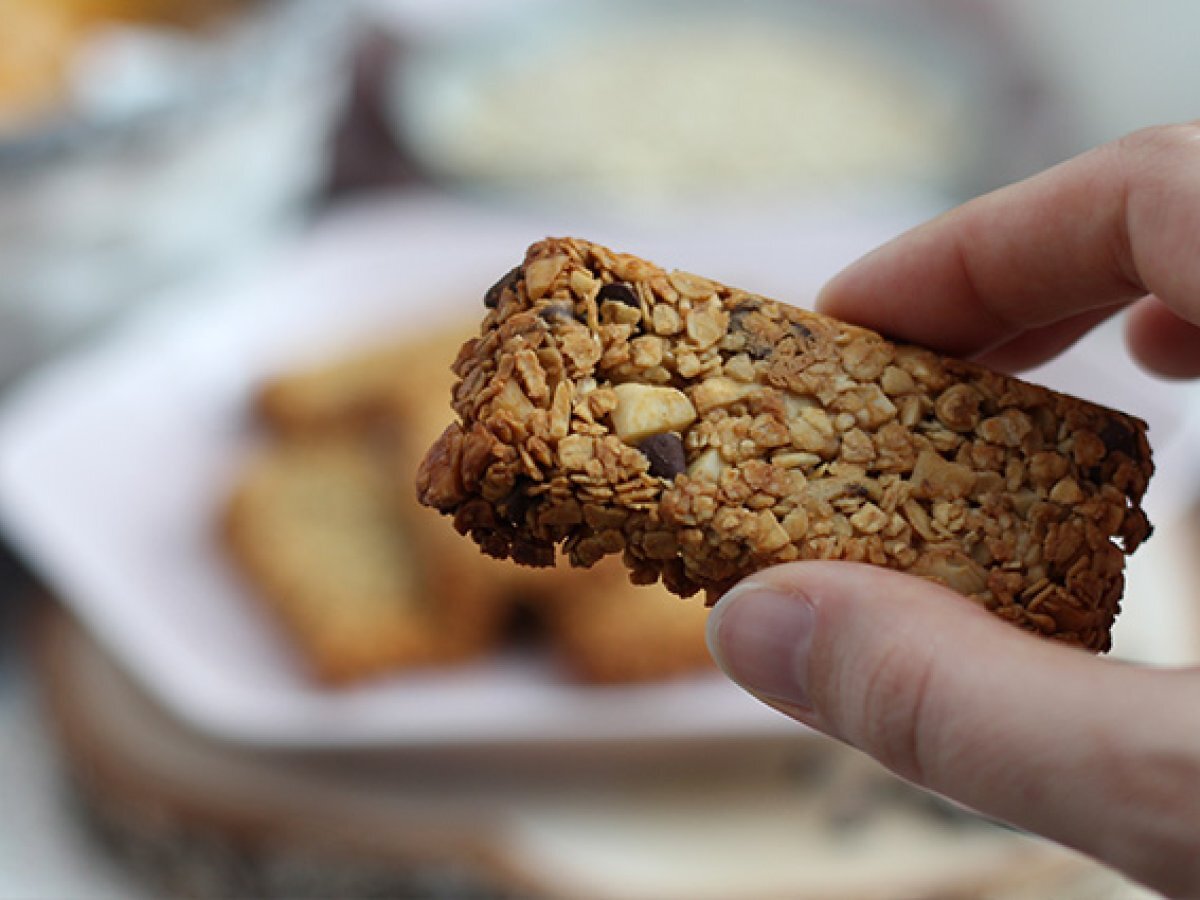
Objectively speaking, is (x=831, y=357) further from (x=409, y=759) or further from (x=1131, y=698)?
(x=409, y=759)

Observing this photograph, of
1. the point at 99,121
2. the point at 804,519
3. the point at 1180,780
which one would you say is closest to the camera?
the point at 1180,780

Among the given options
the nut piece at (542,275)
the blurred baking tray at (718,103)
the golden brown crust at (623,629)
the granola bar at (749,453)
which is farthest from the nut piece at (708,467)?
the blurred baking tray at (718,103)

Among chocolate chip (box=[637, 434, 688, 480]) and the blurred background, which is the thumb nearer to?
chocolate chip (box=[637, 434, 688, 480])

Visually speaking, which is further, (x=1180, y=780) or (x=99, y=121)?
(x=99, y=121)

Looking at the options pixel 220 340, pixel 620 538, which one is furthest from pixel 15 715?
pixel 620 538

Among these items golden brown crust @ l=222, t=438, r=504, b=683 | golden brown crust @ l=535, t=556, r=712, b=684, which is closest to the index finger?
golden brown crust @ l=535, t=556, r=712, b=684

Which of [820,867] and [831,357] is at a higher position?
[831,357]

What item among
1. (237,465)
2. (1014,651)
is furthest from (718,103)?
(1014,651)
